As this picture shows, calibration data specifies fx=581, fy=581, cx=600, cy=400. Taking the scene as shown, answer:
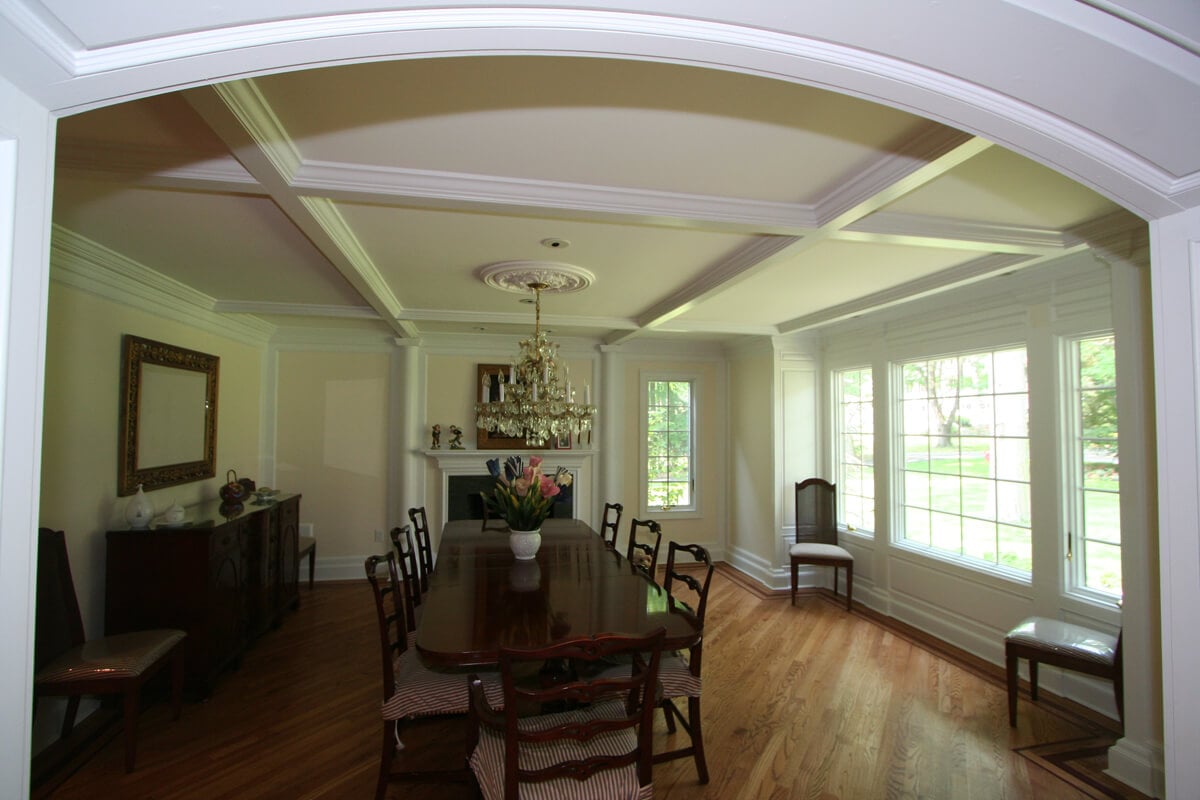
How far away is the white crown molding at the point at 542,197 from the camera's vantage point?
2.06 metres

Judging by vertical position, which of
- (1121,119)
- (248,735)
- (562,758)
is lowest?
(248,735)

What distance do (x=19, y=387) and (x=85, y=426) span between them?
2.89 m

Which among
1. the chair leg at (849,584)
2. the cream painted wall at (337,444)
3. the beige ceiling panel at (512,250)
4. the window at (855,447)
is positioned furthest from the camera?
the cream painted wall at (337,444)

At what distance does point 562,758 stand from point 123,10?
2096 mm

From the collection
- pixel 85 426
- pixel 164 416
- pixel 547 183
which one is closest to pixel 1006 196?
pixel 547 183

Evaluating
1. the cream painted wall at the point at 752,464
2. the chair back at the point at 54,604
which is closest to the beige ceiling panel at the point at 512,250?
the chair back at the point at 54,604

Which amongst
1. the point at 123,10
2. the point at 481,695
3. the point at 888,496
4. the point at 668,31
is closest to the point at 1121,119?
the point at 668,31

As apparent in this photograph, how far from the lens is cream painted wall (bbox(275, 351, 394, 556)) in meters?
5.61

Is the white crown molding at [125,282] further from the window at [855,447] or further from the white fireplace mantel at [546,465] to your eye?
the window at [855,447]

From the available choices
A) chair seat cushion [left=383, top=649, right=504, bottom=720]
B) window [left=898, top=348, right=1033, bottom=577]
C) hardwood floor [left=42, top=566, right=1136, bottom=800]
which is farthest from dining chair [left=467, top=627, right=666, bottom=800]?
window [left=898, top=348, right=1033, bottom=577]

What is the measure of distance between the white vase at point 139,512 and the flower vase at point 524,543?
2.03 meters

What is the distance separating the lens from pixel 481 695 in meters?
1.83

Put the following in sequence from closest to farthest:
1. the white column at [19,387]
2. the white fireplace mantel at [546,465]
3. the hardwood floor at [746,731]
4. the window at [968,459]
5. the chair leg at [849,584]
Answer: the white column at [19,387], the hardwood floor at [746,731], the window at [968,459], the chair leg at [849,584], the white fireplace mantel at [546,465]

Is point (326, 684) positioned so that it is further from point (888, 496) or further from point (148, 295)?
point (888, 496)
